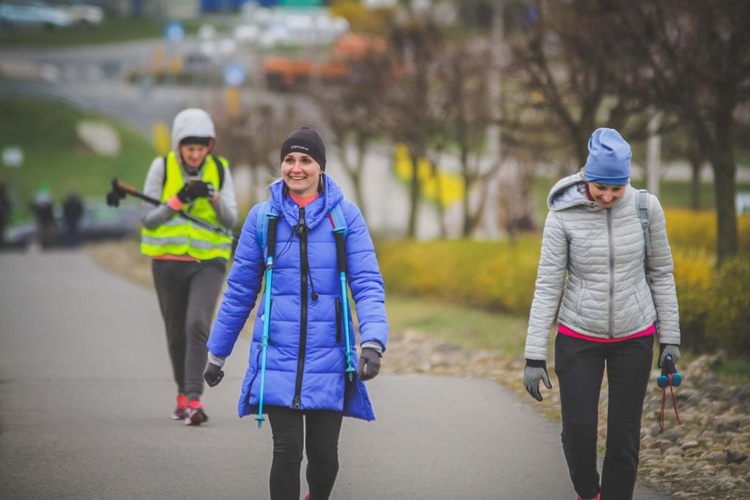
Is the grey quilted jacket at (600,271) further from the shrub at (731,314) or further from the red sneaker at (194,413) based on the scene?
the shrub at (731,314)

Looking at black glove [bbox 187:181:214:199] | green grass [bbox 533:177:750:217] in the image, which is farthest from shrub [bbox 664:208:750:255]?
green grass [bbox 533:177:750:217]

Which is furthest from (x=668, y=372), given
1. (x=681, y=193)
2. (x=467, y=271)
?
(x=681, y=193)

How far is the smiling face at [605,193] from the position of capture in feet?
18.5

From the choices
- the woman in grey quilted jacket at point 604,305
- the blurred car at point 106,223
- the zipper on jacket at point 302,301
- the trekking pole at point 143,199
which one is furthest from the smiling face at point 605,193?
the blurred car at point 106,223

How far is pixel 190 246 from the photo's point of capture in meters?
8.60

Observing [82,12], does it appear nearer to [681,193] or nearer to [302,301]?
[681,193]

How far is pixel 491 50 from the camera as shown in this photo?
23000 mm

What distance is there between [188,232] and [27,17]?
3596 inches

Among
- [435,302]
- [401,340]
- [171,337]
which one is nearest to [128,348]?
[401,340]

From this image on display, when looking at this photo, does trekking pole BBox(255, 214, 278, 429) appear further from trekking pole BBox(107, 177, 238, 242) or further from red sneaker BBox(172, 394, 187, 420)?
red sneaker BBox(172, 394, 187, 420)

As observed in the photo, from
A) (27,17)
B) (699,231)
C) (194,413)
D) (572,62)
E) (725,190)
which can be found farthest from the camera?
(27,17)

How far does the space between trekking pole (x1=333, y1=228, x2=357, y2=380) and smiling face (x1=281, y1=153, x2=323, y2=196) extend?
234 millimetres

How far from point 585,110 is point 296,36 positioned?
55.5 m

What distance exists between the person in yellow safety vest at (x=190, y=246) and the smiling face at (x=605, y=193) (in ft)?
11.1
